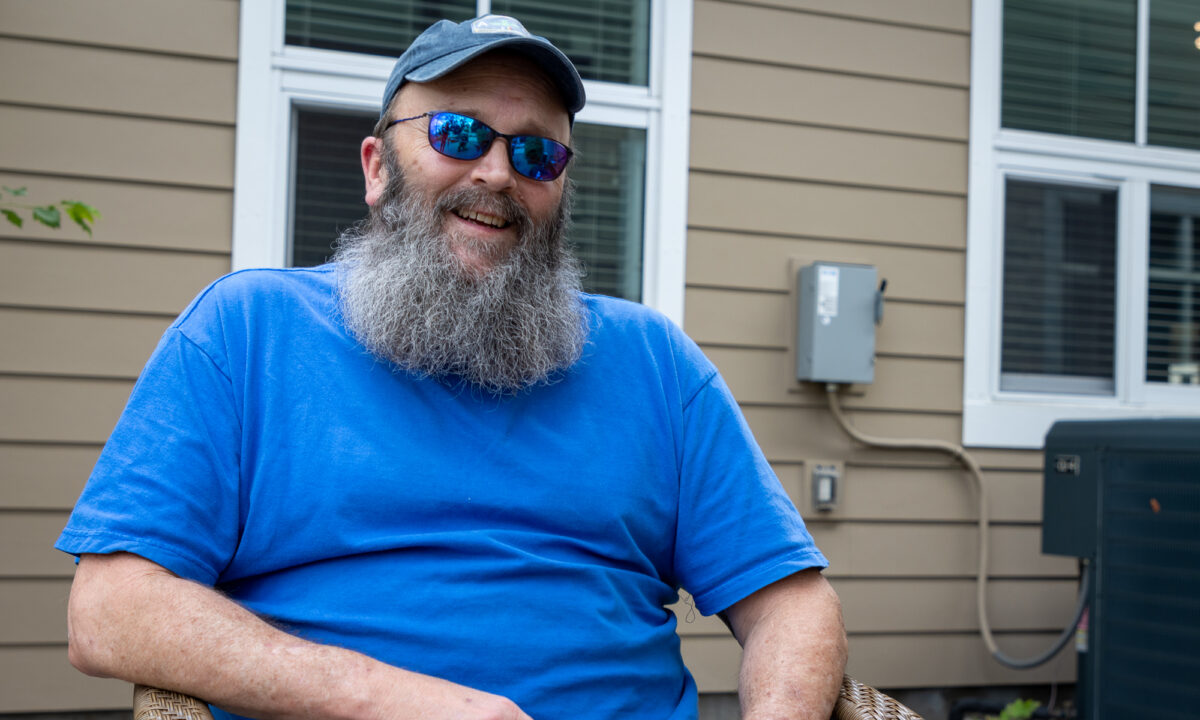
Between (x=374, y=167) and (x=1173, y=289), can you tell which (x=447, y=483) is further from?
(x=1173, y=289)

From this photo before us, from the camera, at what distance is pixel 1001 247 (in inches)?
127

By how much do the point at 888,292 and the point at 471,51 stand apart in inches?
79.3

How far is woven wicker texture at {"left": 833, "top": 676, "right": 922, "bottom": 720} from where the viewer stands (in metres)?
1.34

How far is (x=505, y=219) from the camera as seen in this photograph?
5.03 feet

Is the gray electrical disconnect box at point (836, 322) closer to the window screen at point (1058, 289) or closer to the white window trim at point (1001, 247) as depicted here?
the white window trim at point (1001, 247)

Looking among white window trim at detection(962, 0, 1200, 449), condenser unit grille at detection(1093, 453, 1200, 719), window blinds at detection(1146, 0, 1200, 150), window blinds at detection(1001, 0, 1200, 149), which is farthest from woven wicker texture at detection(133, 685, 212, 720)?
window blinds at detection(1146, 0, 1200, 150)

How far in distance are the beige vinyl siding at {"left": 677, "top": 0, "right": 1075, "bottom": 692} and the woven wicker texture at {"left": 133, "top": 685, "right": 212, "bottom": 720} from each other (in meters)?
1.94

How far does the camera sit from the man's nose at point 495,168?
1479 mm

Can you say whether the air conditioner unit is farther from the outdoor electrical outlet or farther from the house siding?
the outdoor electrical outlet

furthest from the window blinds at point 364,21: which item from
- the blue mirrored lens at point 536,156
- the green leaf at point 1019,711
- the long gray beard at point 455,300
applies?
the green leaf at point 1019,711

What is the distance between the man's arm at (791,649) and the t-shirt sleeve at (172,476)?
73 centimetres

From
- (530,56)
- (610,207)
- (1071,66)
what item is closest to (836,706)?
(530,56)

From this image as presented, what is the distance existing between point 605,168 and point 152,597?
2.11 metres

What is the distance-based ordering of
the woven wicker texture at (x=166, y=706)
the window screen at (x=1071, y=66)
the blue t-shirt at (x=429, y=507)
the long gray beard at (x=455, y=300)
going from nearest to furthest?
the woven wicker texture at (x=166, y=706)
the blue t-shirt at (x=429, y=507)
the long gray beard at (x=455, y=300)
the window screen at (x=1071, y=66)
